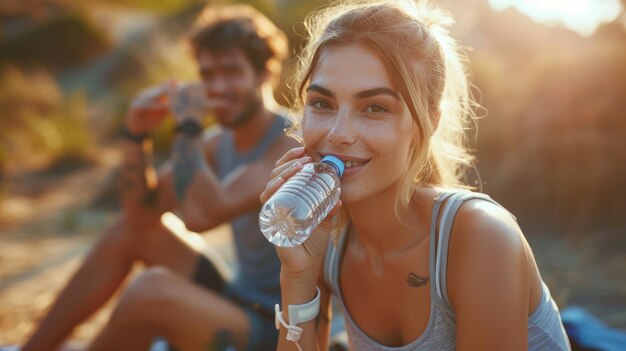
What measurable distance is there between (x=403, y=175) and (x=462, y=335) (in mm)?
568

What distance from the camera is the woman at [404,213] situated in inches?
73.5

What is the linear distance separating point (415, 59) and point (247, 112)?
1708 millimetres

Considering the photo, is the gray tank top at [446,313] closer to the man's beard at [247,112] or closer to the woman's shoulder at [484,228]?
the woman's shoulder at [484,228]

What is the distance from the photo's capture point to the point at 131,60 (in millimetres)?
15523

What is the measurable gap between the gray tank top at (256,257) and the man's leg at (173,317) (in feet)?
0.93

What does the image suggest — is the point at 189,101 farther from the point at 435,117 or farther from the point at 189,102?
the point at 435,117

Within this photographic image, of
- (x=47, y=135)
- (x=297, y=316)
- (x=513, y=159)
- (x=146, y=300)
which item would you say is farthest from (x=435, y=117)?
(x=47, y=135)

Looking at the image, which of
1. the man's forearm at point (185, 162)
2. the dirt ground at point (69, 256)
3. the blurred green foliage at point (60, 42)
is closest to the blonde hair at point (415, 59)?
the man's forearm at point (185, 162)

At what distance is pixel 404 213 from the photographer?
225cm

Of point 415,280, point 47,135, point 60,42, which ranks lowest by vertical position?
point 60,42

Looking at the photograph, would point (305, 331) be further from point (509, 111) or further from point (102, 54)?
point (102, 54)

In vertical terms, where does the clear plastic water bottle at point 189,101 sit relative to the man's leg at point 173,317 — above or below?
above

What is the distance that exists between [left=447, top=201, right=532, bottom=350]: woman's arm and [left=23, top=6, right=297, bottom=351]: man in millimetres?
1338

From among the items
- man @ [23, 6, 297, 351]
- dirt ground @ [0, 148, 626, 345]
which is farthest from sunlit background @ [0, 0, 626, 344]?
man @ [23, 6, 297, 351]
